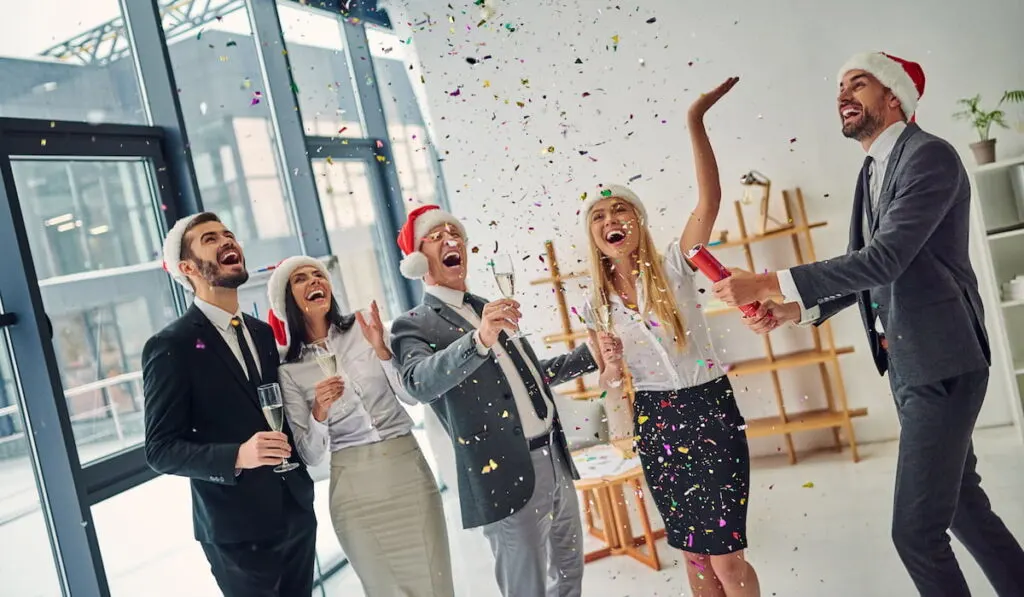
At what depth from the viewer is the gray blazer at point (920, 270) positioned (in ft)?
7.13

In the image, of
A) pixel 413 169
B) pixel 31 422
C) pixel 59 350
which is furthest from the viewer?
pixel 413 169

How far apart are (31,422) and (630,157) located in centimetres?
369

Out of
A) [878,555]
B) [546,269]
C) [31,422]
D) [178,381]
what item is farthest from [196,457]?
[546,269]

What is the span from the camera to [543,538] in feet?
8.31

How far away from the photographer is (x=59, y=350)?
10.8 ft

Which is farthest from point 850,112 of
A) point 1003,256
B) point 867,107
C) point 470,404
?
point 1003,256

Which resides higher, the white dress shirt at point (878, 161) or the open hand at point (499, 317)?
the white dress shirt at point (878, 161)

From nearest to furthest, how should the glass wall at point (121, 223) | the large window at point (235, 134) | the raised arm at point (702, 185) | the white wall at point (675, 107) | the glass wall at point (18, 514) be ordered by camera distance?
the raised arm at point (702, 185)
the glass wall at point (18, 514)
the glass wall at point (121, 223)
the large window at point (235, 134)
the white wall at point (675, 107)

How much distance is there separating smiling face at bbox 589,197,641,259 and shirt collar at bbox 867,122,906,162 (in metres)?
0.69

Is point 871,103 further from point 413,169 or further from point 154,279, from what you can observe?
point 413,169

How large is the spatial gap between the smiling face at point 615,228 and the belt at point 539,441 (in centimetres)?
58

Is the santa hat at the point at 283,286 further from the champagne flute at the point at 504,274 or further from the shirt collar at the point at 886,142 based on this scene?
the shirt collar at the point at 886,142

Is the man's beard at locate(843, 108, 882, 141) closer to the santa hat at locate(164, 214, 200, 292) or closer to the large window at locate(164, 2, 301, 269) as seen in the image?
the santa hat at locate(164, 214, 200, 292)

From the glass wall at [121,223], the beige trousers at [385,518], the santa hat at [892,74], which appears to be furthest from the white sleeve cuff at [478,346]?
the glass wall at [121,223]
